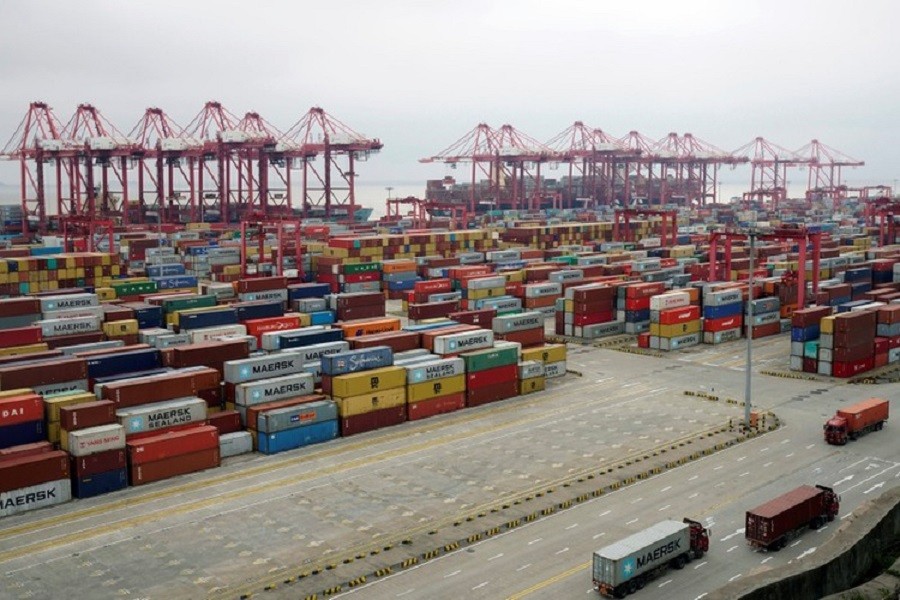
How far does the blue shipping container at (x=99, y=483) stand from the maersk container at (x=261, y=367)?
9065mm

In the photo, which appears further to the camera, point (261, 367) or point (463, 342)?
point (463, 342)

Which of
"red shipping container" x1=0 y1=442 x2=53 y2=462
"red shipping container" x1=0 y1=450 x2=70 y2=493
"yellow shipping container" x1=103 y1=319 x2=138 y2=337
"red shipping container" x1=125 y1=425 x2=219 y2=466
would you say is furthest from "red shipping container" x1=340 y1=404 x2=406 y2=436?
"yellow shipping container" x1=103 y1=319 x2=138 y2=337

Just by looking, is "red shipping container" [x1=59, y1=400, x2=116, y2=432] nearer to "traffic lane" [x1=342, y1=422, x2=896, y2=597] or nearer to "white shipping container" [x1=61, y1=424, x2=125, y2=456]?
"white shipping container" [x1=61, y1=424, x2=125, y2=456]

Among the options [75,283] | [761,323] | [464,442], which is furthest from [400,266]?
[464,442]

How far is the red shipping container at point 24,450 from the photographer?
38.9m

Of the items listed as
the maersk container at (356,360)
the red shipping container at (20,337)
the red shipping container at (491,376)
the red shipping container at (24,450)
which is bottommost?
the red shipping container at (24,450)

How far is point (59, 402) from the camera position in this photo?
41781 millimetres

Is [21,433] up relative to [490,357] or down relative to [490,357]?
down

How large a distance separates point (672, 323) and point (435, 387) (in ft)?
88.0

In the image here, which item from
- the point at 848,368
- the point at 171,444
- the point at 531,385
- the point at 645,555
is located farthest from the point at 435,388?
the point at 848,368

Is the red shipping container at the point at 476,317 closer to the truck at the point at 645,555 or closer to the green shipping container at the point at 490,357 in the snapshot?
the green shipping container at the point at 490,357

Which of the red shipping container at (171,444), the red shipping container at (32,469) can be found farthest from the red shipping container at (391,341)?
the red shipping container at (32,469)

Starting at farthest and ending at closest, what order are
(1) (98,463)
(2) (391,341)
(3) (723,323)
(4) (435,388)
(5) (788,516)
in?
(3) (723,323) → (2) (391,341) → (4) (435,388) → (1) (98,463) → (5) (788,516)

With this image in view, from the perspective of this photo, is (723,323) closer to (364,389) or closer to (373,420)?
(373,420)
